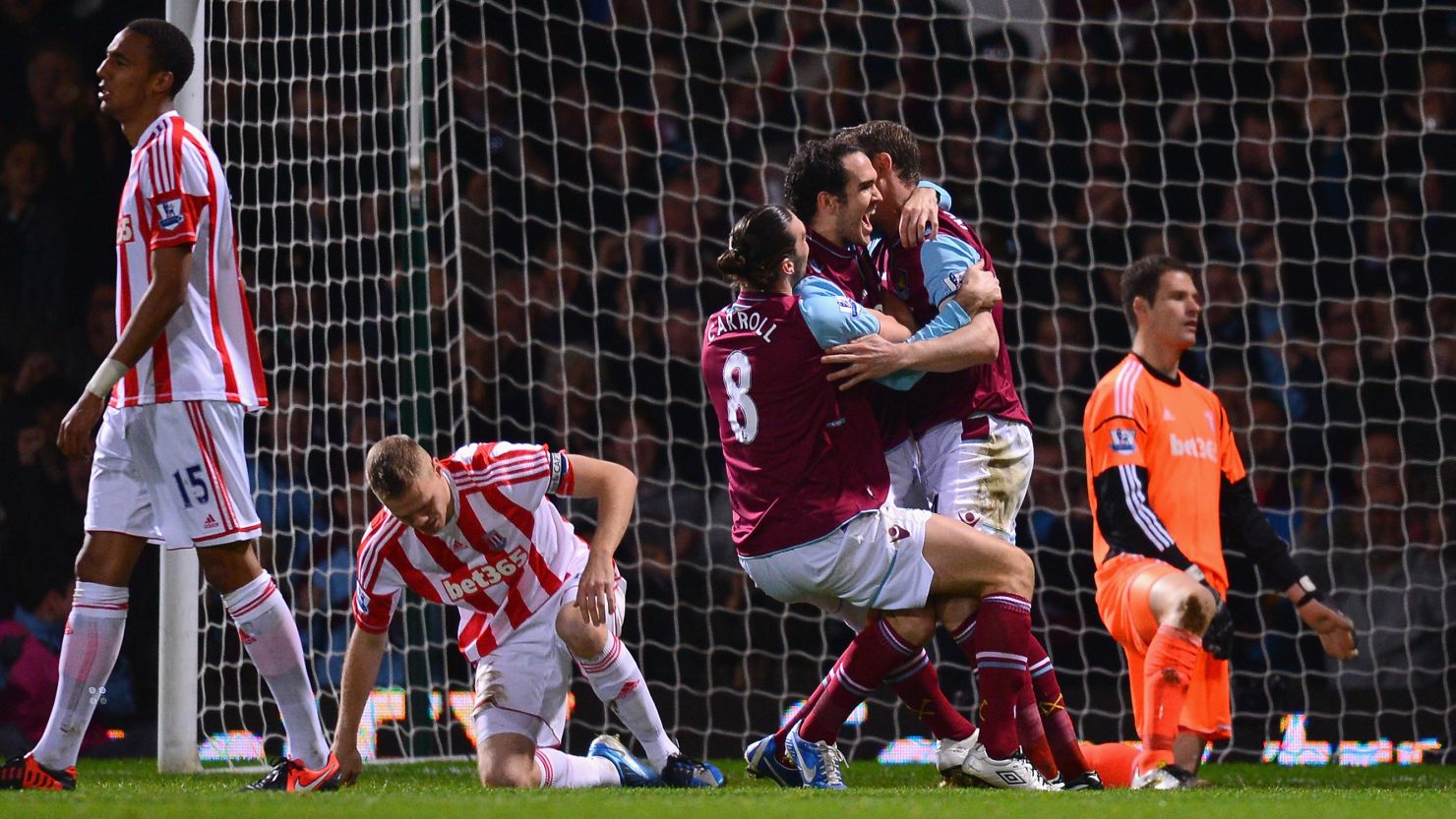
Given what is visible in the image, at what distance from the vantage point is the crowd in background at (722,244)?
6438mm

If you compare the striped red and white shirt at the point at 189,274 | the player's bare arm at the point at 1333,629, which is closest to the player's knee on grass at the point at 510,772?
the striped red and white shirt at the point at 189,274

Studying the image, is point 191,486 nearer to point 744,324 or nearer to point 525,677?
point 525,677

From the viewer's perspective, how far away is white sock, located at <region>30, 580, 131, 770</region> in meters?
3.62

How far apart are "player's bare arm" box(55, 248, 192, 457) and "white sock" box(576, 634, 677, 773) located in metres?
1.21

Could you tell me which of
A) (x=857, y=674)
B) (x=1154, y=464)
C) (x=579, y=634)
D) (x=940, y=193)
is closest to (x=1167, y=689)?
(x=1154, y=464)

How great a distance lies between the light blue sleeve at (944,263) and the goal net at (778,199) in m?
2.33

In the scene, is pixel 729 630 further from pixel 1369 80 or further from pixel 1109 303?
pixel 1369 80

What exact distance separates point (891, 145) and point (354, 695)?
5.97ft

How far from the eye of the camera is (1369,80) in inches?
296

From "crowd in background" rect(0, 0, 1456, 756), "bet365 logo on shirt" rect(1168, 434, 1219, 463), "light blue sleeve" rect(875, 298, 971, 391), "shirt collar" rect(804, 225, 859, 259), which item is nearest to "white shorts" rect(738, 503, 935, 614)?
"light blue sleeve" rect(875, 298, 971, 391)

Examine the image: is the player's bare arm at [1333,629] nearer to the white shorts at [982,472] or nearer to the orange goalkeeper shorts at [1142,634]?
the orange goalkeeper shorts at [1142,634]

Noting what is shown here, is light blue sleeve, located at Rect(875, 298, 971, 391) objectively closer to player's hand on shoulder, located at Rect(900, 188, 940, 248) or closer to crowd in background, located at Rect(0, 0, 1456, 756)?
player's hand on shoulder, located at Rect(900, 188, 940, 248)

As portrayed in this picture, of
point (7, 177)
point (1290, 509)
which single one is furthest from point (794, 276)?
point (7, 177)

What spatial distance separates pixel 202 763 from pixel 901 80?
427 centimetres
